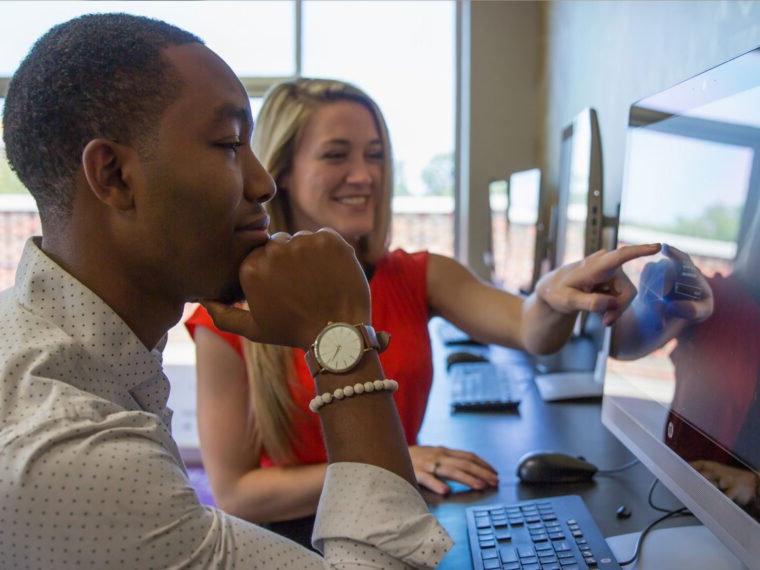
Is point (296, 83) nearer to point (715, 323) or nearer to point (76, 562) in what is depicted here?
point (715, 323)

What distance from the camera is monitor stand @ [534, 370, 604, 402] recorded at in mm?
1594

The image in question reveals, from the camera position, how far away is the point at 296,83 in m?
1.38

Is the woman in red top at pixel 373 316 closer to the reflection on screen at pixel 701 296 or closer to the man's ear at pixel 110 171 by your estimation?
the reflection on screen at pixel 701 296

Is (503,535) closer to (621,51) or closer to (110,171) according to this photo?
(110,171)

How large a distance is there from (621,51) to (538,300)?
1.02 metres

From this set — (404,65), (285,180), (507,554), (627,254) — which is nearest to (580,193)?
(285,180)

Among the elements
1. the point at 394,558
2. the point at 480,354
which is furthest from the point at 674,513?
the point at 480,354

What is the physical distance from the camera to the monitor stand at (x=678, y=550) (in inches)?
30.0

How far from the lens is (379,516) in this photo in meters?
0.60

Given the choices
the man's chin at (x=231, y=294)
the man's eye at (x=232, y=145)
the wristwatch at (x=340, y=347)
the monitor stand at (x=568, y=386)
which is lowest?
the monitor stand at (x=568, y=386)

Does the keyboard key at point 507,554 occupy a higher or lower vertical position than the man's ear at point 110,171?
lower

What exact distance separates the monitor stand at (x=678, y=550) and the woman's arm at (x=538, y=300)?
0.91 feet

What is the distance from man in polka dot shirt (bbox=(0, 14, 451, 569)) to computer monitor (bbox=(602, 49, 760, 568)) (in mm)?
284

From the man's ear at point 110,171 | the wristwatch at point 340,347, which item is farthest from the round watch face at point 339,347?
the man's ear at point 110,171
